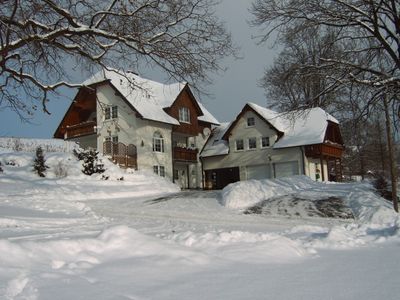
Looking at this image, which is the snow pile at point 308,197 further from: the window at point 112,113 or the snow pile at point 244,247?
the window at point 112,113

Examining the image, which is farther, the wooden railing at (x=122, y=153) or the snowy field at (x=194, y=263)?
the wooden railing at (x=122, y=153)

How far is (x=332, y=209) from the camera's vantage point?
56.4 ft

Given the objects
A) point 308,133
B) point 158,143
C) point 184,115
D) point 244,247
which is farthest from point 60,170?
point 244,247

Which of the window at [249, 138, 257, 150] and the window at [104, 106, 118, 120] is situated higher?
the window at [104, 106, 118, 120]

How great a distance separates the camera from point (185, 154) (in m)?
40.9

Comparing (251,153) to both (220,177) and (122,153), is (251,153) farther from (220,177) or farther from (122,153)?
(122,153)

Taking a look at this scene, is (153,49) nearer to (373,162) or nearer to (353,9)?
(353,9)

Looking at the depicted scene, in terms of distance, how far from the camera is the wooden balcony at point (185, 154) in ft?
131

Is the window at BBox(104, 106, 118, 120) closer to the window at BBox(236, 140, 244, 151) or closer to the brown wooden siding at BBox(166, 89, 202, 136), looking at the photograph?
the brown wooden siding at BBox(166, 89, 202, 136)

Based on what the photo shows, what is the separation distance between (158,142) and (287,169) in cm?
1155

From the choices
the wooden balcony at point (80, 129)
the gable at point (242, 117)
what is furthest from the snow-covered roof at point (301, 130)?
the wooden balcony at point (80, 129)

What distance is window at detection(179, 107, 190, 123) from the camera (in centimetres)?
4131

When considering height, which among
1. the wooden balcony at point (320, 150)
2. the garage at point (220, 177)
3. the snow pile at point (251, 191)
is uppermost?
the wooden balcony at point (320, 150)

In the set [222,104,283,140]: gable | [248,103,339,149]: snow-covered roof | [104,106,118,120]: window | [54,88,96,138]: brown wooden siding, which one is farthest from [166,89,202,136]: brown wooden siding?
A: [54,88,96,138]: brown wooden siding
